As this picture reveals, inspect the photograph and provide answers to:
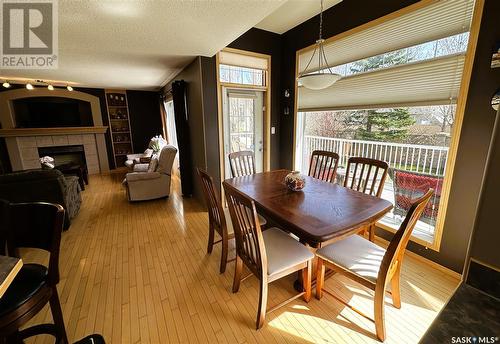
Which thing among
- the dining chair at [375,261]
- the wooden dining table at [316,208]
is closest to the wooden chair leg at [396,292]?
the dining chair at [375,261]

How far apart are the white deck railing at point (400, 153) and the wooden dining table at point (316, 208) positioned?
1058 millimetres

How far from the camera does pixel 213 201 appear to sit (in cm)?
198

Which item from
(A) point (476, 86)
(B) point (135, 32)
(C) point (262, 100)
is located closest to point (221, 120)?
(C) point (262, 100)

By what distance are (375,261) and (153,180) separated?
11.6ft

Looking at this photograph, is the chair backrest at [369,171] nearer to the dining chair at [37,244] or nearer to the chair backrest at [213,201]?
the chair backrest at [213,201]

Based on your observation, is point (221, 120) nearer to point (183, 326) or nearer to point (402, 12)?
point (402, 12)

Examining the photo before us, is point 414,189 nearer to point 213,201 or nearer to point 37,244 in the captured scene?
point 213,201

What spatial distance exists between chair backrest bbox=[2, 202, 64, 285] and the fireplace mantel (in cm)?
563

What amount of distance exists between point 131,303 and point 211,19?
8.36 feet

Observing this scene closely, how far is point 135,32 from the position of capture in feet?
7.32

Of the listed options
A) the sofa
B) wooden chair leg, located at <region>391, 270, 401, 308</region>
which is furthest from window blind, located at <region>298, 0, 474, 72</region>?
the sofa

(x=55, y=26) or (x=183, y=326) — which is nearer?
(x=183, y=326)

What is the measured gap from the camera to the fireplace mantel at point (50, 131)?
16.6ft

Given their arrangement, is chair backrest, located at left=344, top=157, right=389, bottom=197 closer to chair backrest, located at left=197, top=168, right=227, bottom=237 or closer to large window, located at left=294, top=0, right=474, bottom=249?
large window, located at left=294, top=0, right=474, bottom=249
